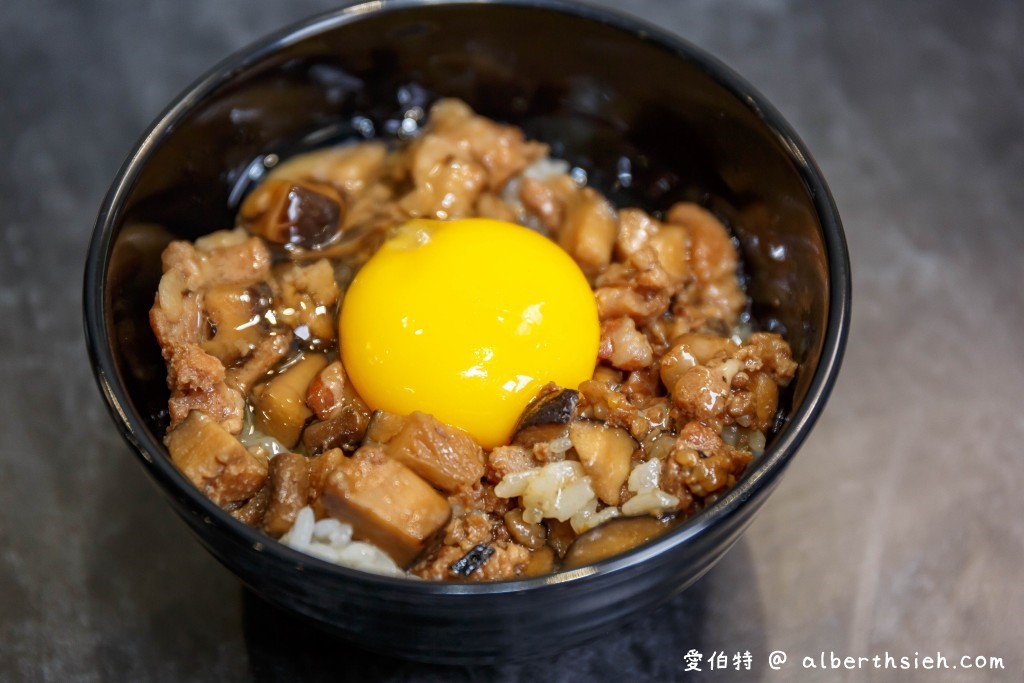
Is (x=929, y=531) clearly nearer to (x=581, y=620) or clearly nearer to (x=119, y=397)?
(x=581, y=620)

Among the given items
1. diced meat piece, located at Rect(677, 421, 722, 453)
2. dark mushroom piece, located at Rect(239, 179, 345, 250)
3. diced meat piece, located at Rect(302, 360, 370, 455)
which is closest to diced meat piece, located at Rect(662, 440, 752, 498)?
diced meat piece, located at Rect(677, 421, 722, 453)

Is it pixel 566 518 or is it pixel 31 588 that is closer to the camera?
pixel 566 518

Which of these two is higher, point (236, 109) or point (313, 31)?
point (313, 31)

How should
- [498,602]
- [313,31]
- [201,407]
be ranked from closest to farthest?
[498,602] → [201,407] → [313,31]

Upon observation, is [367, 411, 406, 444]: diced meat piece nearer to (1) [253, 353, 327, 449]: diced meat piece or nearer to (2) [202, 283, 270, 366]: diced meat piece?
(1) [253, 353, 327, 449]: diced meat piece

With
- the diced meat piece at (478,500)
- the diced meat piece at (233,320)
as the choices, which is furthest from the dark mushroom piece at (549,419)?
the diced meat piece at (233,320)

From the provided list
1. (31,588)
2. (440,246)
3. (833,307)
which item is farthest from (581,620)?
(31,588)

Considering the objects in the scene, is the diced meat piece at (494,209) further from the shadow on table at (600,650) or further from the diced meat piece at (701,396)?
the shadow on table at (600,650)
